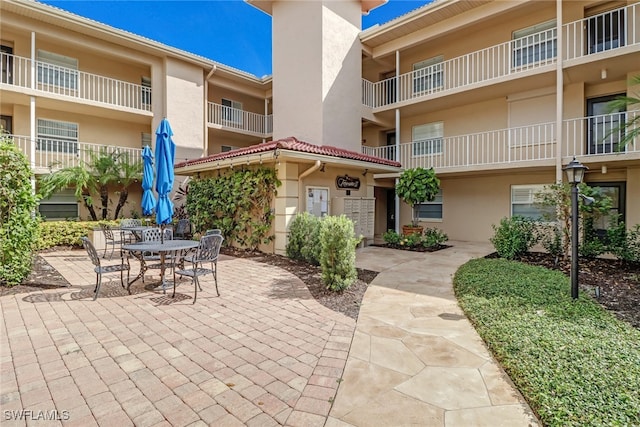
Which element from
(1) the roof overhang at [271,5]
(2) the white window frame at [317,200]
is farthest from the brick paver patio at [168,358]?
(1) the roof overhang at [271,5]

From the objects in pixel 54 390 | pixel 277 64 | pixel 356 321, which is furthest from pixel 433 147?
pixel 54 390

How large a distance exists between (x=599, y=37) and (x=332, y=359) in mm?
14047

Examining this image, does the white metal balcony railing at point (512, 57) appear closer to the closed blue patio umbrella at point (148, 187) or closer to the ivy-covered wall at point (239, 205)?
the ivy-covered wall at point (239, 205)

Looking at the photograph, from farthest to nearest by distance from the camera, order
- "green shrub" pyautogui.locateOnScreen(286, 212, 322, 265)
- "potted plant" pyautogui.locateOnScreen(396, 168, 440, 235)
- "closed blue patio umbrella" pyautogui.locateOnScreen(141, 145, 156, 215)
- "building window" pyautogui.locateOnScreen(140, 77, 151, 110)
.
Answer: "building window" pyautogui.locateOnScreen(140, 77, 151, 110) → "potted plant" pyautogui.locateOnScreen(396, 168, 440, 235) → "green shrub" pyautogui.locateOnScreen(286, 212, 322, 265) → "closed blue patio umbrella" pyautogui.locateOnScreen(141, 145, 156, 215)

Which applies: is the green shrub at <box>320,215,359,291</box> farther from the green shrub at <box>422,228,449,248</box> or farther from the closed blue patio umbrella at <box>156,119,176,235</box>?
the green shrub at <box>422,228,449,248</box>

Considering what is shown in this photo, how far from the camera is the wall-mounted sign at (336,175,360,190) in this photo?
11.1m

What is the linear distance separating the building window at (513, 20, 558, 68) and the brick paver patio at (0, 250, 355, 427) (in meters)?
12.3

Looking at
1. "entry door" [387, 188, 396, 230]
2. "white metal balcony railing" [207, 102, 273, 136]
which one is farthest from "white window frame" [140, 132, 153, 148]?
"entry door" [387, 188, 396, 230]

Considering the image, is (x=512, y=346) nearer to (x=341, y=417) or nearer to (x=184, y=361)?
(x=341, y=417)

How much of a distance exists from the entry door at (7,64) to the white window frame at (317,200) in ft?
40.1

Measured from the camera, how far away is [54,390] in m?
2.87

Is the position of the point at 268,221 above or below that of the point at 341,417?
above

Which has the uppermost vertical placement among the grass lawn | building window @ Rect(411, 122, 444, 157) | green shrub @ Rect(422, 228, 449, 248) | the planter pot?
building window @ Rect(411, 122, 444, 157)

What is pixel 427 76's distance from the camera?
14.7m
